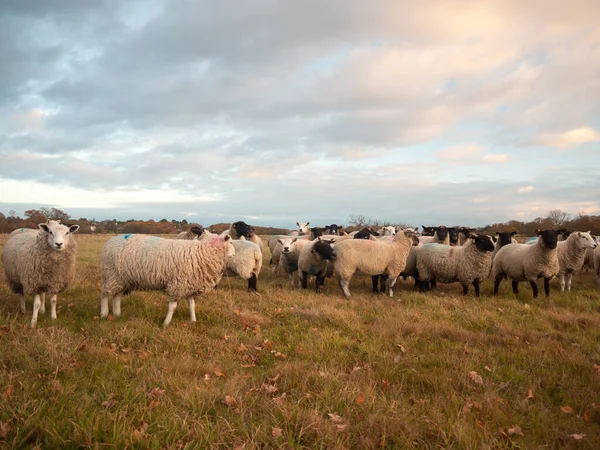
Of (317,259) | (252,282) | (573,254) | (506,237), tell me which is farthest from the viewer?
(506,237)

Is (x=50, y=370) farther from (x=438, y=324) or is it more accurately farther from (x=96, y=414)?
(x=438, y=324)

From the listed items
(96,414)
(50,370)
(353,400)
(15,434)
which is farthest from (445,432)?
(50,370)

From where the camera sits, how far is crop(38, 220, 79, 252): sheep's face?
261 inches

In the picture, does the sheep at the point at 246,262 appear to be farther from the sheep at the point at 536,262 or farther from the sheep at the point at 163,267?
the sheep at the point at 536,262

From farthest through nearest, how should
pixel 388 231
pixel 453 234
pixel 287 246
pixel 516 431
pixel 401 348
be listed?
1. pixel 388 231
2. pixel 453 234
3. pixel 287 246
4. pixel 401 348
5. pixel 516 431

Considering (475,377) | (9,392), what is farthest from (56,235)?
(475,377)

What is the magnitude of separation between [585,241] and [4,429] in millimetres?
14246

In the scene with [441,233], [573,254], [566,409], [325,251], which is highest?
[441,233]

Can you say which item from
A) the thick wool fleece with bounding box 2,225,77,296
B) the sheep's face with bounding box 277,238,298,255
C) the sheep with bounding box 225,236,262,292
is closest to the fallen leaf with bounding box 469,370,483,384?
the sheep with bounding box 225,236,262,292

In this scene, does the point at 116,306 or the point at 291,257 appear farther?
the point at 291,257

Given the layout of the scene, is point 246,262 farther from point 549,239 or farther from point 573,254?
point 573,254

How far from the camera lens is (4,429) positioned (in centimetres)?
305

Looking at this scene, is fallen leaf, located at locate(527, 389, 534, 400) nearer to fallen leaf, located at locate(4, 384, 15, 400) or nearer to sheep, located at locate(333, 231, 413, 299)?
fallen leaf, located at locate(4, 384, 15, 400)

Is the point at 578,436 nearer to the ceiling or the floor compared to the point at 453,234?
nearer to the floor
